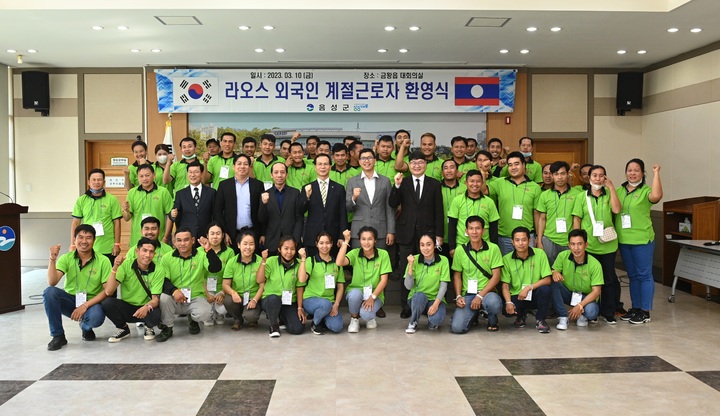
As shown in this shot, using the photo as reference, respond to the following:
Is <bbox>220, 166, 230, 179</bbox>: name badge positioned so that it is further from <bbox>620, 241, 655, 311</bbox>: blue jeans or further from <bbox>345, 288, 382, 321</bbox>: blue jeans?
<bbox>620, 241, 655, 311</bbox>: blue jeans

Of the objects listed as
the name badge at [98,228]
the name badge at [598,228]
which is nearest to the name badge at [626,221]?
the name badge at [598,228]

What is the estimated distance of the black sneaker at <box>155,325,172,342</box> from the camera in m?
5.03

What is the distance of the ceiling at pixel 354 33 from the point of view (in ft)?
20.8

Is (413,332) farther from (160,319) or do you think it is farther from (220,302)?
(160,319)

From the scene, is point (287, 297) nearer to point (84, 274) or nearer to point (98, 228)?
point (84, 274)

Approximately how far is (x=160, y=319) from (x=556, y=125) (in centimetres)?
707

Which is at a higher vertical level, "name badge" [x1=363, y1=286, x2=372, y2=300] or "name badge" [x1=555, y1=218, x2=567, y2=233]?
"name badge" [x1=555, y1=218, x2=567, y2=233]

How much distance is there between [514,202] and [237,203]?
104 inches

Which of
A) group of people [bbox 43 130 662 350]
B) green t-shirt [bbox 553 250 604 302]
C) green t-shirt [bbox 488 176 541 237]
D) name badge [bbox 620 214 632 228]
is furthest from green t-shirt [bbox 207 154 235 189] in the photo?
name badge [bbox 620 214 632 228]

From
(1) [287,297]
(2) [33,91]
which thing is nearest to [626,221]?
(1) [287,297]

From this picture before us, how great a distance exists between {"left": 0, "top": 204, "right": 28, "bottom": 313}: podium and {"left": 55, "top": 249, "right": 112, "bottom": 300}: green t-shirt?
1559 millimetres

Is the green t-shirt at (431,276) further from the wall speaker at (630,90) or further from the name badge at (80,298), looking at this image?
the wall speaker at (630,90)

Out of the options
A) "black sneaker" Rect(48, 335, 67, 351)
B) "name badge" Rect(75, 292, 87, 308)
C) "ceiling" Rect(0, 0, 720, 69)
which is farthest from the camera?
"ceiling" Rect(0, 0, 720, 69)

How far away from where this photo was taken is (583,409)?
3453mm
